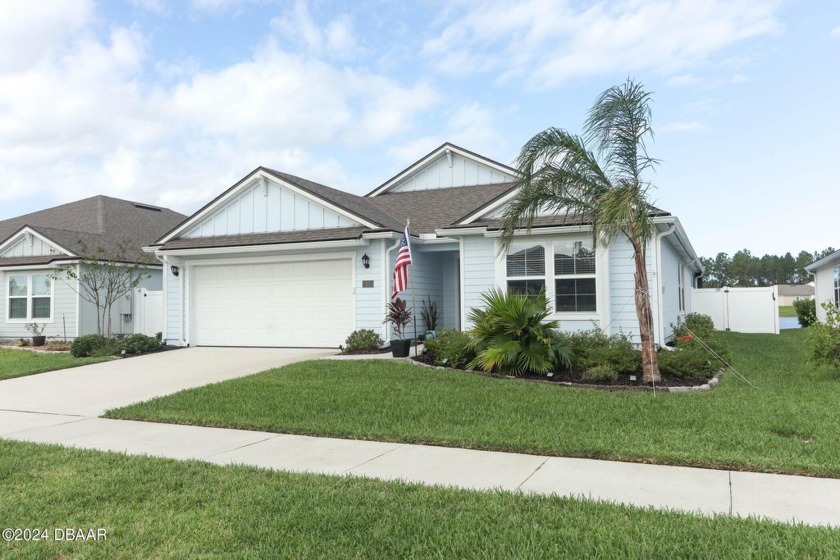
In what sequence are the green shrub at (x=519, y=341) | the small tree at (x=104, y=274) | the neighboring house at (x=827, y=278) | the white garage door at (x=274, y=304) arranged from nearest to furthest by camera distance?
the green shrub at (x=519, y=341)
the white garage door at (x=274, y=304)
the small tree at (x=104, y=274)
the neighboring house at (x=827, y=278)

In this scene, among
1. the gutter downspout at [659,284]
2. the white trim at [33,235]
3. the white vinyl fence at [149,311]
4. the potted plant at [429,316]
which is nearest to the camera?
the gutter downspout at [659,284]

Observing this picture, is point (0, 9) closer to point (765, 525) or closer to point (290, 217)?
point (290, 217)

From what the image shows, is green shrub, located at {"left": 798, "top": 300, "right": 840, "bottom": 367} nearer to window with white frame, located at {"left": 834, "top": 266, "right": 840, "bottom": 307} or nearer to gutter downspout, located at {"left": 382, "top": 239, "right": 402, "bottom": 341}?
gutter downspout, located at {"left": 382, "top": 239, "right": 402, "bottom": 341}

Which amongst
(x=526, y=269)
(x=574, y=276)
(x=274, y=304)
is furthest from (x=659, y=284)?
(x=274, y=304)

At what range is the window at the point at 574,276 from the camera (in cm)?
1277

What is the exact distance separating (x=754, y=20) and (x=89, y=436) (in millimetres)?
13108

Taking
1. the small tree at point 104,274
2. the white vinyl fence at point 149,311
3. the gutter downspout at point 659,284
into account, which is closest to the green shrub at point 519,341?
the gutter downspout at point 659,284

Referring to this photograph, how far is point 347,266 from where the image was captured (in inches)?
601

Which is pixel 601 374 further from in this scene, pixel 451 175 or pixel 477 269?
pixel 451 175

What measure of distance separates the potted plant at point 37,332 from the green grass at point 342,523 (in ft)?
53.3

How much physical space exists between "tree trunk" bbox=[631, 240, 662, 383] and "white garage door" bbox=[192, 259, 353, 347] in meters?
7.81

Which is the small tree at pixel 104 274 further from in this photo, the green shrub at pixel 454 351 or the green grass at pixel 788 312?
the green grass at pixel 788 312

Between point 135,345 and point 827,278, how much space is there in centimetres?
2527

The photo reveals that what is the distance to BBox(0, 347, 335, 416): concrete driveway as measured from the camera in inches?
360
